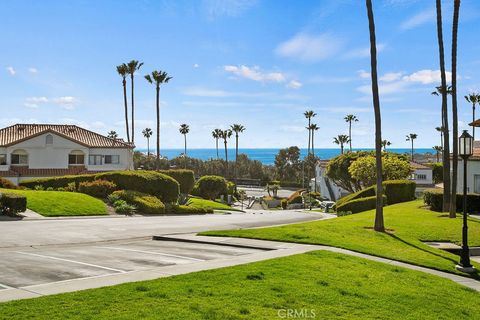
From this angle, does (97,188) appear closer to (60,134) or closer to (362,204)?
(362,204)

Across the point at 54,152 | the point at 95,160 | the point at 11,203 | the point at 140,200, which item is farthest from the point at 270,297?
the point at 95,160

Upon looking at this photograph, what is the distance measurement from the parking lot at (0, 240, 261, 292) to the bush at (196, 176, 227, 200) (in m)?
55.4

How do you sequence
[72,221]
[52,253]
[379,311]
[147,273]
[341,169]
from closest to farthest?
[379,311] → [147,273] → [52,253] → [72,221] → [341,169]

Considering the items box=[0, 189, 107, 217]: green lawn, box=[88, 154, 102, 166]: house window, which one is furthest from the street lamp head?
box=[88, 154, 102, 166]: house window

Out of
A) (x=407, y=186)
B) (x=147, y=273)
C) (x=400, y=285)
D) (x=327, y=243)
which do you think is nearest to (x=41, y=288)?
(x=147, y=273)

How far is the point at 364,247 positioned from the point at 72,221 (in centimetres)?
1681

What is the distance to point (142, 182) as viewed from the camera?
4138 cm

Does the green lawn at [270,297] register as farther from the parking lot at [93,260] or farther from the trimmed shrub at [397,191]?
the trimmed shrub at [397,191]

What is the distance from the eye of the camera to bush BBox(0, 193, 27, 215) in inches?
1088

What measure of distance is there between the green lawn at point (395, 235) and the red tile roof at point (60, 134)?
45708 millimetres

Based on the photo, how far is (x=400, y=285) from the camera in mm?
12016

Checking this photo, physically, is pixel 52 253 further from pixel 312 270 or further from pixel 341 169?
pixel 341 169

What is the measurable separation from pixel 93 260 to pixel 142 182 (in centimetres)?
2760

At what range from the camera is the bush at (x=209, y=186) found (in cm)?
7450
